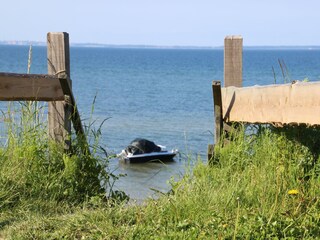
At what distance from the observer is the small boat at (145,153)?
16.9 metres

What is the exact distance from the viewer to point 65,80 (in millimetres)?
7605

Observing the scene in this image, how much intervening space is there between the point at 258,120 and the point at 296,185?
0.87 metres

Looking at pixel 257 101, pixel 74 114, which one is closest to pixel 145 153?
pixel 74 114

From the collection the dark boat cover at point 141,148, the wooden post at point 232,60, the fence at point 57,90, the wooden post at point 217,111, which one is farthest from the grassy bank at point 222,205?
the dark boat cover at point 141,148

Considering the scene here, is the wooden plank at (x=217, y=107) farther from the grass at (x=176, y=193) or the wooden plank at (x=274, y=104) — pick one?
the grass at (x=176, y=193)

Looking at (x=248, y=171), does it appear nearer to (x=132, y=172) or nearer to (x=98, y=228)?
(x=98, y=228)

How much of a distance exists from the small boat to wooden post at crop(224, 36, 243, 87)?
8.70 meters

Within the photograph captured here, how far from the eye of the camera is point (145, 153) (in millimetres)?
17094

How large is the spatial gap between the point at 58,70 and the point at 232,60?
1.97 meters

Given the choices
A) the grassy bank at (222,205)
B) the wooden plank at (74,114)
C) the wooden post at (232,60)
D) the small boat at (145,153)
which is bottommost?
the small boat at (145,153)

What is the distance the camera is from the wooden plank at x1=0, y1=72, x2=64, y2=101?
23.5 ft

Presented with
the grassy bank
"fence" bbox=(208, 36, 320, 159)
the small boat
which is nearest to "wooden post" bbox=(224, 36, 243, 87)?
"fence" bbox=(208, 36, 320, 159)

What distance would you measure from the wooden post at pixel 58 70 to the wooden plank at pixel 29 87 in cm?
19

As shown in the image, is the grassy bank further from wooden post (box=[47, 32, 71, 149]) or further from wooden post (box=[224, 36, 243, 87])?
wooden post (box=[224, 36, 243, 87])
